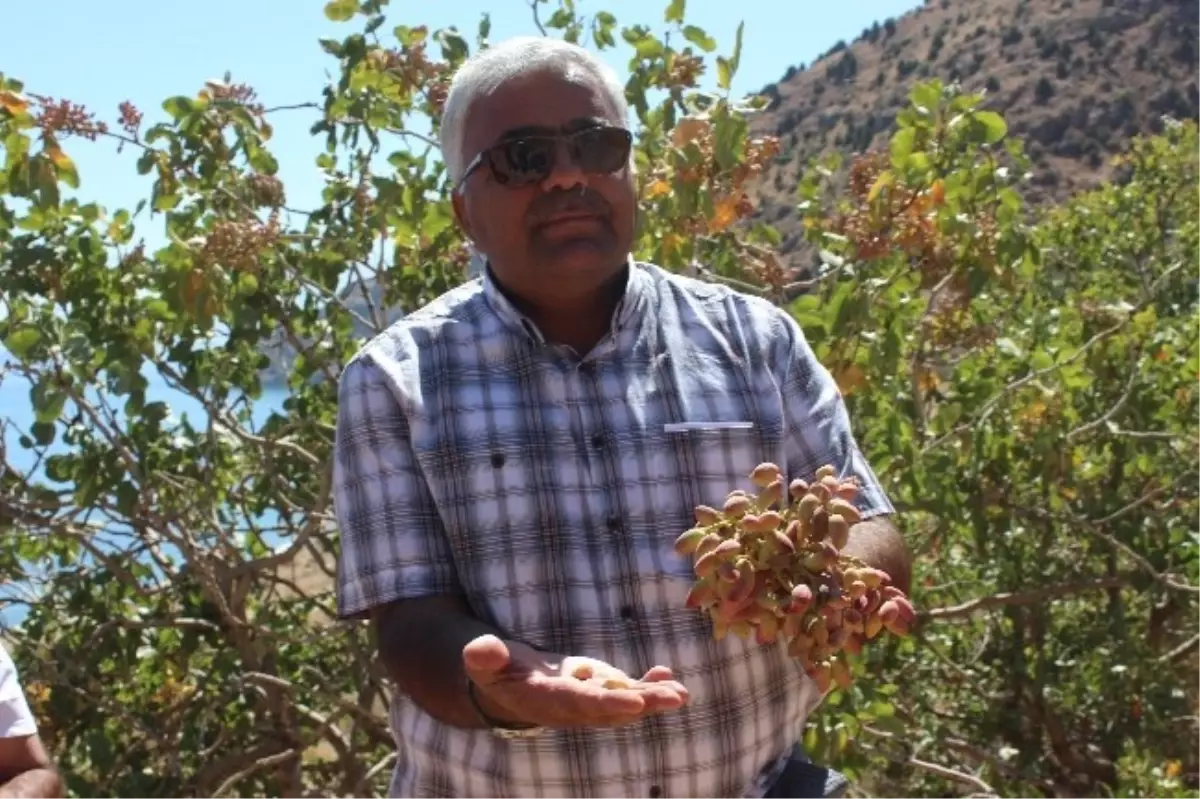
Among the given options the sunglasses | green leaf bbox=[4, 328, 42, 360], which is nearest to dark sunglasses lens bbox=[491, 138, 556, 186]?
the sunglasses

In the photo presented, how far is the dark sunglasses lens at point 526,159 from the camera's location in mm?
1682

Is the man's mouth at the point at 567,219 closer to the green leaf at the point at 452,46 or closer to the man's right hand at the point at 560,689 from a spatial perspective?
the man's right hand at the point at 560,689

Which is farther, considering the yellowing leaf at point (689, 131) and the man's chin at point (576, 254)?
the yellowing leaf at point (689, 131)

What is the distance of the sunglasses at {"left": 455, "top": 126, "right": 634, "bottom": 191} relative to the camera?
66.2 inches

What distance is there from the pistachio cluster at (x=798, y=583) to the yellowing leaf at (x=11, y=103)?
2.48m

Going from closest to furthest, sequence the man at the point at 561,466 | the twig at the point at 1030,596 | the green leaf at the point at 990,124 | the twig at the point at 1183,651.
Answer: the man at the point at 561,466
the green leaf at the point at 990,124
the twig at the point at 1030,596
the twig at the point at 1183,651

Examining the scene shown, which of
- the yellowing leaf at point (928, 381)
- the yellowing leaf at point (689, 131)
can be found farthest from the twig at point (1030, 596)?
the yellowing leaf at point (689, 131)

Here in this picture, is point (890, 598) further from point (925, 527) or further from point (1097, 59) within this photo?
point (1097, 59)

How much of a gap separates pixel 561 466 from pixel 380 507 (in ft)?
0.70

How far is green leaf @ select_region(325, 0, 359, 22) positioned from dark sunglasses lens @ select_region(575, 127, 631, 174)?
2253mm

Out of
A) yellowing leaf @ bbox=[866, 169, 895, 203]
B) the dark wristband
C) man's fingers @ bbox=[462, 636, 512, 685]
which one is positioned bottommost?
the dark wristband

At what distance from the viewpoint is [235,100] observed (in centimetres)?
368

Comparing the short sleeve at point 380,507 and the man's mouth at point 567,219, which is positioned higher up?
the man's mouth at point 567,219

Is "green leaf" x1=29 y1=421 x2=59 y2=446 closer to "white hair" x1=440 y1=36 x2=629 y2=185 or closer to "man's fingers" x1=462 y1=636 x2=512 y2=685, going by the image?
"white hair" x1=440 y1=36 x2=629 y2=185
